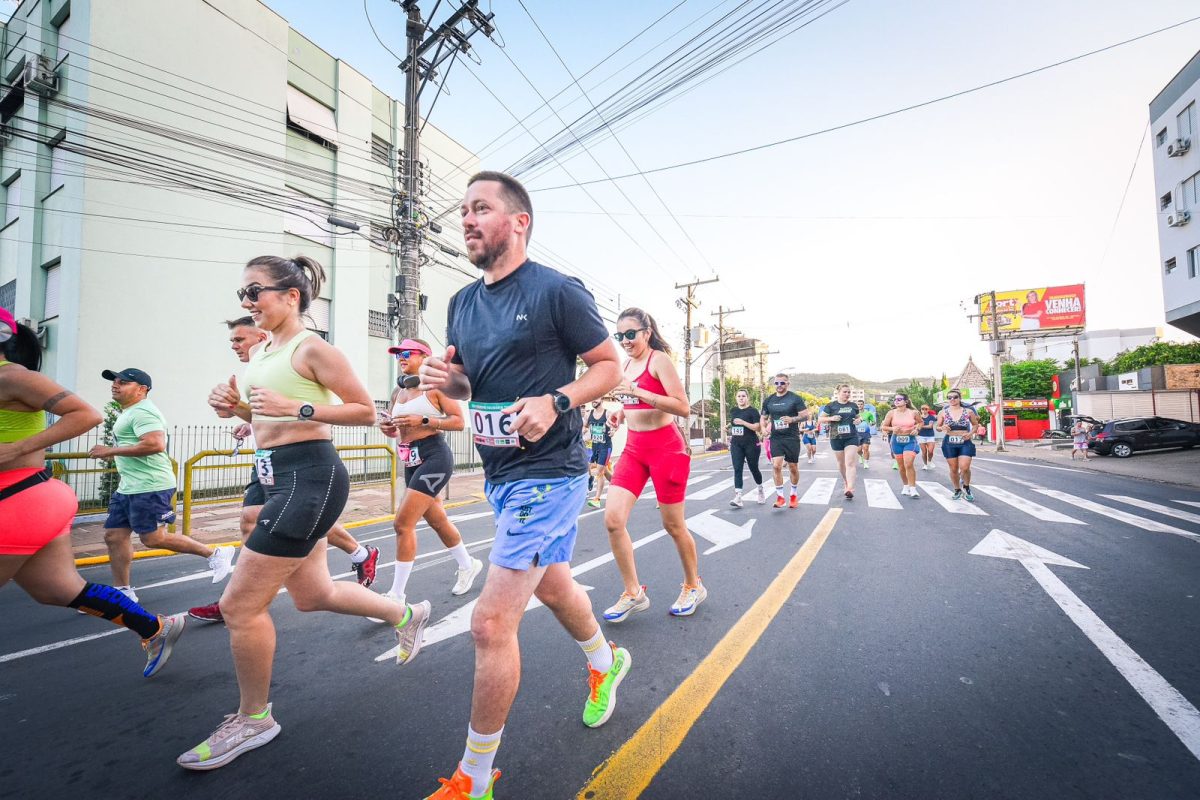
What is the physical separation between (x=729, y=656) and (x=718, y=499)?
6.89 m

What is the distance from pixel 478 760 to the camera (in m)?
1.60

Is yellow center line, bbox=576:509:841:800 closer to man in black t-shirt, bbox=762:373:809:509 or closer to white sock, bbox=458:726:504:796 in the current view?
white sock, bbox=458:726:504:796

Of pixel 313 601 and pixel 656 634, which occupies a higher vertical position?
pixel 313 601

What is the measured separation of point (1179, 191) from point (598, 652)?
1276 inches

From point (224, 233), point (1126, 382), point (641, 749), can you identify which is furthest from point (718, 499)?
point (1126, 382)

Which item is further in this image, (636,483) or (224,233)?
(224,233)

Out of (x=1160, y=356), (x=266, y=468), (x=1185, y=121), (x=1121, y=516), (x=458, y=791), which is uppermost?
(x=1185, y=121)

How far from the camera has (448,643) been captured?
306 cm

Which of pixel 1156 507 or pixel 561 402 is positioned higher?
pixel 561 402

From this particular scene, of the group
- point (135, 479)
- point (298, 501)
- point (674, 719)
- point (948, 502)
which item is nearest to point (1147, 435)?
point (948, 502)

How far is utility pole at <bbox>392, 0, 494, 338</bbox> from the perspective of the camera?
35.4ft

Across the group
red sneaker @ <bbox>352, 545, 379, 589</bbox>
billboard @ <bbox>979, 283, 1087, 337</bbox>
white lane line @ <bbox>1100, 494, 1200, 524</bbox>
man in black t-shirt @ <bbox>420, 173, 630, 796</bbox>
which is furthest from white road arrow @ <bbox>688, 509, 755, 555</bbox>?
billboard @ <bbox>979, 283, 1087, 337</bbox>

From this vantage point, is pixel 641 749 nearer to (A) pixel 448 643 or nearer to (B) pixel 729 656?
(B) pixel 729 656

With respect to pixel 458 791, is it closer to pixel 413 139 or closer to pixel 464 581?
pixel 464 581
